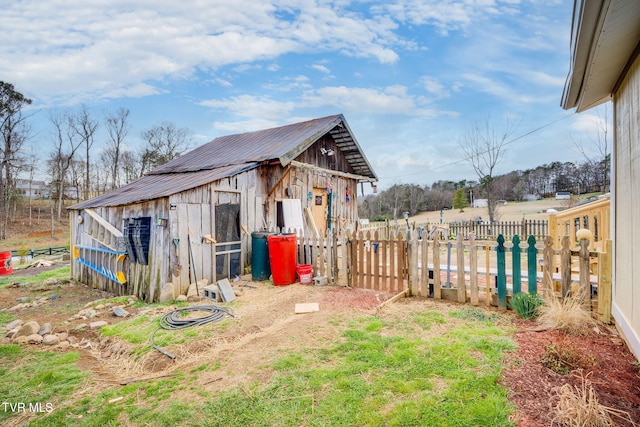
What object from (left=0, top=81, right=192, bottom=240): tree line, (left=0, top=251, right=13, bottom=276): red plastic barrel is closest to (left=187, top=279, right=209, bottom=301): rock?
(left=0, top=251, right=13, bottom=276): red plastic barrel

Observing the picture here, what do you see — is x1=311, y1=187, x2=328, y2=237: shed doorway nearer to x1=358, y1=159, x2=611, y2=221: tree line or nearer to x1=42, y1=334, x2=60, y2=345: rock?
x1=42, y1=334, x2=60, y2=345: rock

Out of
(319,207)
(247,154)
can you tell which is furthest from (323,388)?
(319,207)

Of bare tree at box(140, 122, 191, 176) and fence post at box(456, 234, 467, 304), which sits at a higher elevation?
bare tree at box(140, 122, 191, 176)

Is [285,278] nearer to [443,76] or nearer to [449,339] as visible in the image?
[449,339]

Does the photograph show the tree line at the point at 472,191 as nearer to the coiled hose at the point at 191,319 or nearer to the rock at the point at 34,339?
the coiled hose at the point at 191,319

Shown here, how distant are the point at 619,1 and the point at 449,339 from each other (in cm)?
369

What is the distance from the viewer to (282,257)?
7.62 meters

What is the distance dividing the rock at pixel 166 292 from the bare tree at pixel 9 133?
94.8ft

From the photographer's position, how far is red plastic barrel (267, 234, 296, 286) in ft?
24.9

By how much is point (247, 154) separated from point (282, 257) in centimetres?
508

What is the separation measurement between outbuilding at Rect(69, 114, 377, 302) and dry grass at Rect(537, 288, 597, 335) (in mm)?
3905

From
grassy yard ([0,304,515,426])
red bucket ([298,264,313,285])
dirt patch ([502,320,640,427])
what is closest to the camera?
dirt patch ([502,320,640,427])

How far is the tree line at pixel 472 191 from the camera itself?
41312 millimetres

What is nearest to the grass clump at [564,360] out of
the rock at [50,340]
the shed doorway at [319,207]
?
the rock at [50,340]
